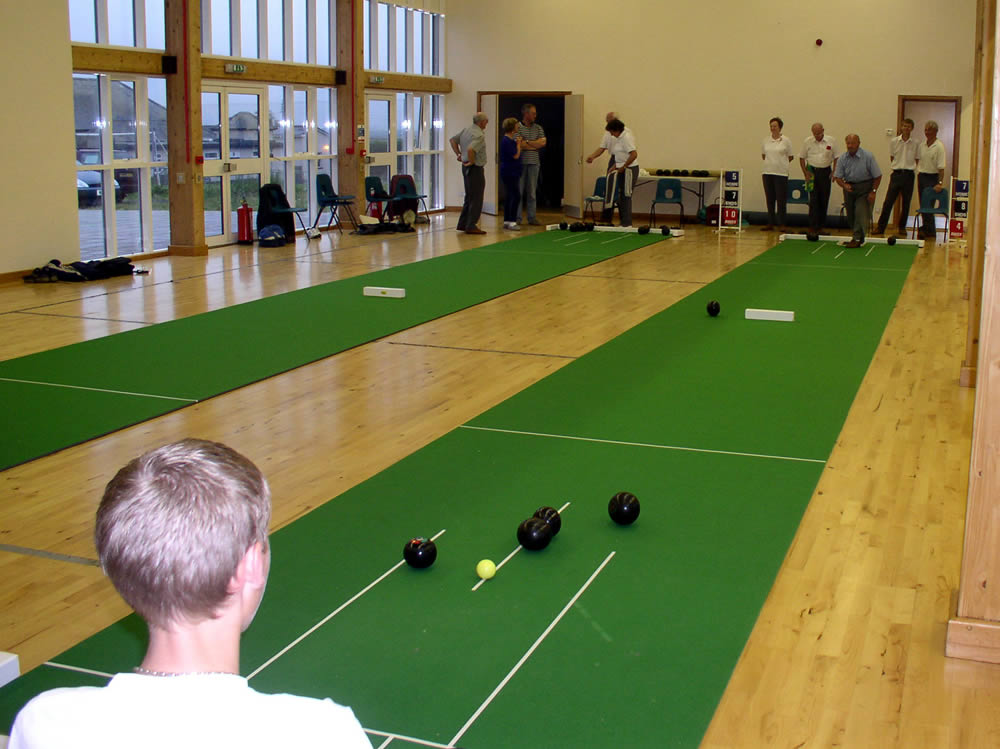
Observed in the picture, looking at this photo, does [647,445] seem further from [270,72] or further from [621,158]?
[621,158]

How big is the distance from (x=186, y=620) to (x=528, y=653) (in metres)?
2.15

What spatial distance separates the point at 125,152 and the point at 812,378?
8.42 meters

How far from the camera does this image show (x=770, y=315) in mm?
8672

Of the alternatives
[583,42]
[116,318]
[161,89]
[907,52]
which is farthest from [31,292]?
[907,52]

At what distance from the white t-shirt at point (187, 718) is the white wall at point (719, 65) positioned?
16437mm

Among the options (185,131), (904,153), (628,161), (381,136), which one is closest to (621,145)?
(628,161)

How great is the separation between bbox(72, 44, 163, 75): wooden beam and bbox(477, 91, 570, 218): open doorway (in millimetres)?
7877

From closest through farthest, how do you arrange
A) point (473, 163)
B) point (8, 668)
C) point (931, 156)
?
point (8, 668) < point (931, 156) < point (473, 163)

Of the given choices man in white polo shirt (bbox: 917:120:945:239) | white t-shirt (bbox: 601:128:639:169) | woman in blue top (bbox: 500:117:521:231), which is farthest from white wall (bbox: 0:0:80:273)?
man in white polo shirt (bbox: 917:120:945:239)

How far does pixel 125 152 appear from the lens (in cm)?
1209

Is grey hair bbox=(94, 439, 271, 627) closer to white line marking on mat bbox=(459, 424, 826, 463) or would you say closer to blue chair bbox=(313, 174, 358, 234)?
white line marking on mat bbox=(459, 424, 826, 463)

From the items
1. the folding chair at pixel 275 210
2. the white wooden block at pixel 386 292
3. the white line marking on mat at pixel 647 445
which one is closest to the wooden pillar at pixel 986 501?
the white line marking on mat at pixel 647 445

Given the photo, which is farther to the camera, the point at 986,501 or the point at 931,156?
the point at 931,156

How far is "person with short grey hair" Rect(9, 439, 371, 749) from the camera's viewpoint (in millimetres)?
1164
